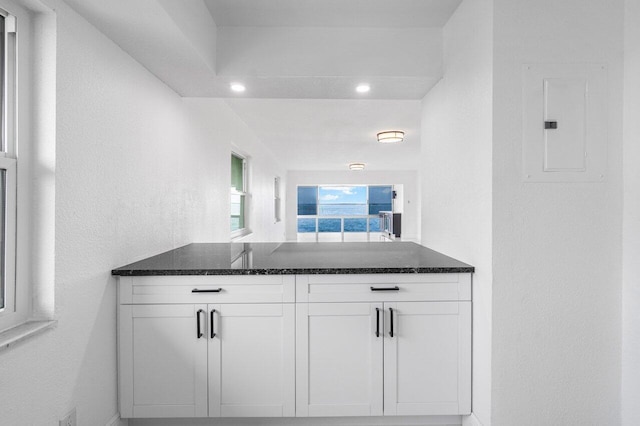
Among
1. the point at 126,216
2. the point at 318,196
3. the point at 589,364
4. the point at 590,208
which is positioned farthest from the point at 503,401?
the point at 318,196

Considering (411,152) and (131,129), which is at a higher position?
(411,152)

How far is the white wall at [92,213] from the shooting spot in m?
1.45

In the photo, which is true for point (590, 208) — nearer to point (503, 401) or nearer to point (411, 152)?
point (503, 401)

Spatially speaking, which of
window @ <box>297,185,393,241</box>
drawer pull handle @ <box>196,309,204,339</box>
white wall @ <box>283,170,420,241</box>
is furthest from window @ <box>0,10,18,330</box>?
window @ <box>297,185,393,241</box>

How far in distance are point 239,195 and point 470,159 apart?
3641 mm

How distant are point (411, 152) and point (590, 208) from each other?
563 centimetres

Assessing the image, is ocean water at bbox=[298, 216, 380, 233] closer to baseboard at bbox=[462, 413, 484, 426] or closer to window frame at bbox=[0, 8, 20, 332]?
baseboard at bbox=[462, 413, 484, 426]

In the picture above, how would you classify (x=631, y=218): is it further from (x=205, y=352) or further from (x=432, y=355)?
(x=205, y=352)

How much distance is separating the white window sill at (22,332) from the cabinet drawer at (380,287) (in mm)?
1082

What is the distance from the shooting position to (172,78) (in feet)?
7.86

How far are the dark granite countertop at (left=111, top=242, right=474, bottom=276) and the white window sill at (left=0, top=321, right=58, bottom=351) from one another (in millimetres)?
473

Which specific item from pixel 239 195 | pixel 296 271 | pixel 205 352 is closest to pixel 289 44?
pixel 296 271

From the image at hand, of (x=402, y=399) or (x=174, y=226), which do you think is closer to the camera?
(x=402, y=399)

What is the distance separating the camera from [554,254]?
5.68ft
